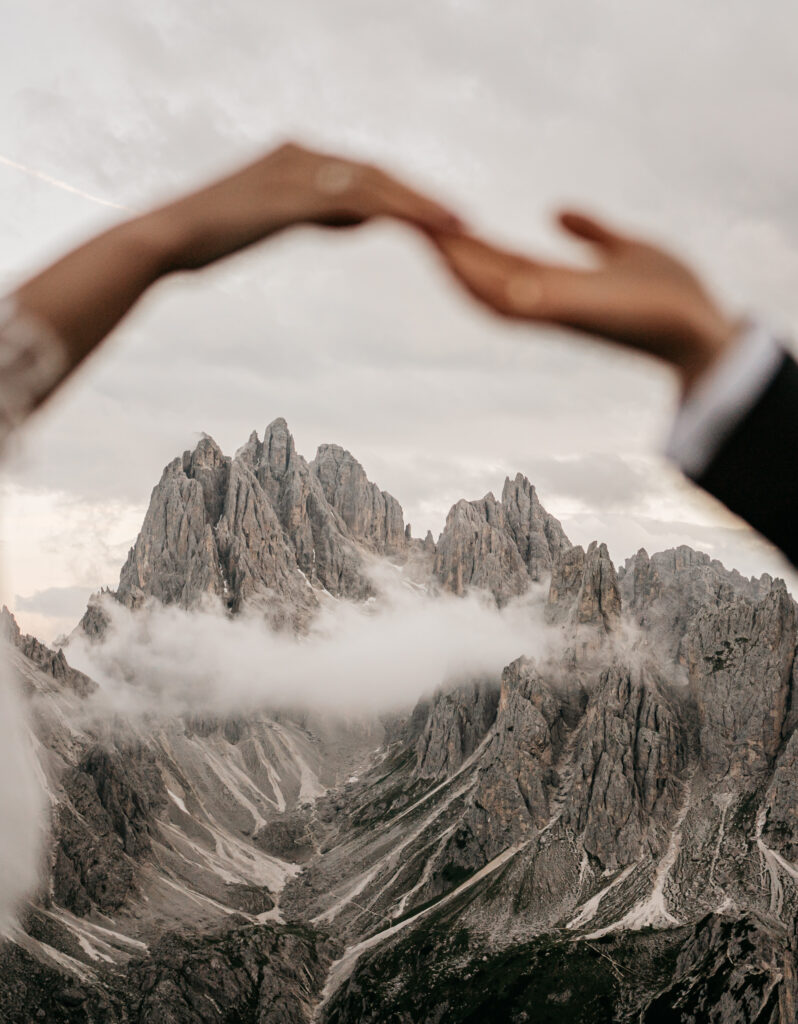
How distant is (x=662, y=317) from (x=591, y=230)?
51cm

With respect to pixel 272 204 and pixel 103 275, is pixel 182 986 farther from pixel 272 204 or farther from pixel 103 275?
pixel 272 204

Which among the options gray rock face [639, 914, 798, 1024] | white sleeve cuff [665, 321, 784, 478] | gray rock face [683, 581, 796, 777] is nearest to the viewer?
white sleeve cuff [665, 321, 784, 478]

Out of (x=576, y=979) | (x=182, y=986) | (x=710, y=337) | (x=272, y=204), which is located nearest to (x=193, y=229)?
(x=272, y=204)

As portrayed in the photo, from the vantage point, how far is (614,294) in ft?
9.23

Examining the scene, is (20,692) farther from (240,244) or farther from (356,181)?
(356,181)

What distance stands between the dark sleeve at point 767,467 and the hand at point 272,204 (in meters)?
1.40

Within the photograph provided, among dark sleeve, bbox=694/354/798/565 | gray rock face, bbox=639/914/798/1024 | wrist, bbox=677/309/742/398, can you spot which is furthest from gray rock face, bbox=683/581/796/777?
wrist, bbox=677/309/742/398

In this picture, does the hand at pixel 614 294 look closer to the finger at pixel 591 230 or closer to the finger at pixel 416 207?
the finger at pixel 591 230

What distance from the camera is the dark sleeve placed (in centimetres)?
284

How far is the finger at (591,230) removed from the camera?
9.61 ft

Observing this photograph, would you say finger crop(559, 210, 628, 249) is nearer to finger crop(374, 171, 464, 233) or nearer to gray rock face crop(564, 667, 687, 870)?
finger crop(374, 171, 464, 233)

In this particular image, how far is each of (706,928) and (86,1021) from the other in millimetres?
121231

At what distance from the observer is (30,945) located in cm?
15738

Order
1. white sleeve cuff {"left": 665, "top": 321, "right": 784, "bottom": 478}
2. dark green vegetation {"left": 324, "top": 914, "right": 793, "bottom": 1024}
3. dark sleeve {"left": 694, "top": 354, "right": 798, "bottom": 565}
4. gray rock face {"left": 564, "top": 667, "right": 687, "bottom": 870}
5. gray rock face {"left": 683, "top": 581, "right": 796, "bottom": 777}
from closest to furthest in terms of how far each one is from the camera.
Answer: white sleeve cuff {"left": 665, "top": 321, "right": 784, "bottom": 478}
dark sleeve {"left": 694, "top": 354, "right": 798, "bottom": 565}
dark green vegetation {"left": 324, "top": 914, "right": 793, "bottom": 1024}
gray rock face {"left": 683, "top": 581, "right": 796, "bottom": 777}
gray rock face {"left": 564, "top": 667, "right": 687, "bottom": 870}
